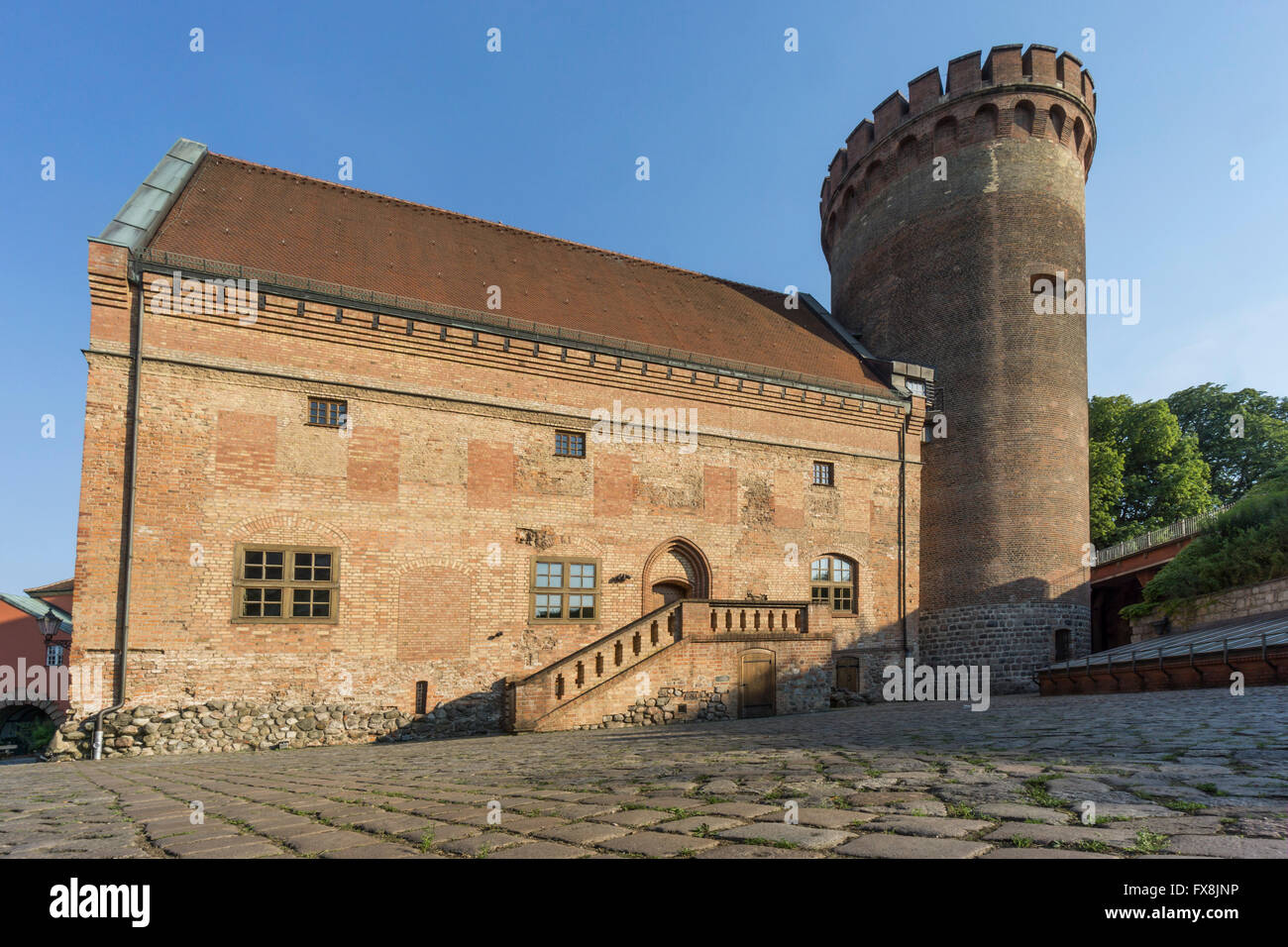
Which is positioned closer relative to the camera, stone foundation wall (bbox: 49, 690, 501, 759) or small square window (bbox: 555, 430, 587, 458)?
stone foundation wall (bbox: 49, 690, 501, 759)

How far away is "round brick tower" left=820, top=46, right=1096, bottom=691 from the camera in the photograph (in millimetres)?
22391

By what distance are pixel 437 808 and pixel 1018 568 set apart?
2084 centimetres

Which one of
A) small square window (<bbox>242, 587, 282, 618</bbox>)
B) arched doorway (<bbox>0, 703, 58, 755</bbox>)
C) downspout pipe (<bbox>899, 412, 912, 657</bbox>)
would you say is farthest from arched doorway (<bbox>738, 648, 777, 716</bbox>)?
arched doorway (<bbox>0, 703, 58, 755</bbox>)

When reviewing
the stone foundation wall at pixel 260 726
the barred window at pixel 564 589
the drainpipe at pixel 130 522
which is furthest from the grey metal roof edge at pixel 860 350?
the drainpipe at pixel 130 522

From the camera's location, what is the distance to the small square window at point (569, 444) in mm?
18469

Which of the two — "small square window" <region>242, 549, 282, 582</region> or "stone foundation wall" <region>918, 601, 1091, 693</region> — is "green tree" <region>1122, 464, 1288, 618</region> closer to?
"stone foundation wall" <region>918, 601, 1091, 693</region>

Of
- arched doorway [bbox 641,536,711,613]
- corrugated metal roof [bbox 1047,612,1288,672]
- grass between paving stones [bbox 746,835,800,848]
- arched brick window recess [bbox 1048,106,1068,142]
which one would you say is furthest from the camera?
arched brick window recess [bbox 1048,106,1068,142]

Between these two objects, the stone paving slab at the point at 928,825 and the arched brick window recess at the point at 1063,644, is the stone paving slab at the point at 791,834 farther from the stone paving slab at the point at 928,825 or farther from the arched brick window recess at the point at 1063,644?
the arched brick window recess at the point at 1063,644

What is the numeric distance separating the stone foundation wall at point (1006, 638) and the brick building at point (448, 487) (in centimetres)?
50

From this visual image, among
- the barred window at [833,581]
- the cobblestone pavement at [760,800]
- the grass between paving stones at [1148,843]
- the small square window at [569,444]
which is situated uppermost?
the small square window at [569,444]

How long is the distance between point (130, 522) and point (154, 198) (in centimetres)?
712

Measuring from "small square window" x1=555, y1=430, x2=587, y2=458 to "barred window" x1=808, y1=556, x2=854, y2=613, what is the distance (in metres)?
6.89

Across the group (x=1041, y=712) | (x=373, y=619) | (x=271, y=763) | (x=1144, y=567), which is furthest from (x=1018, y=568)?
(x=271, y=763)

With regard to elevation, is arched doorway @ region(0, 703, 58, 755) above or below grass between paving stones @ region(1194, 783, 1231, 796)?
below
